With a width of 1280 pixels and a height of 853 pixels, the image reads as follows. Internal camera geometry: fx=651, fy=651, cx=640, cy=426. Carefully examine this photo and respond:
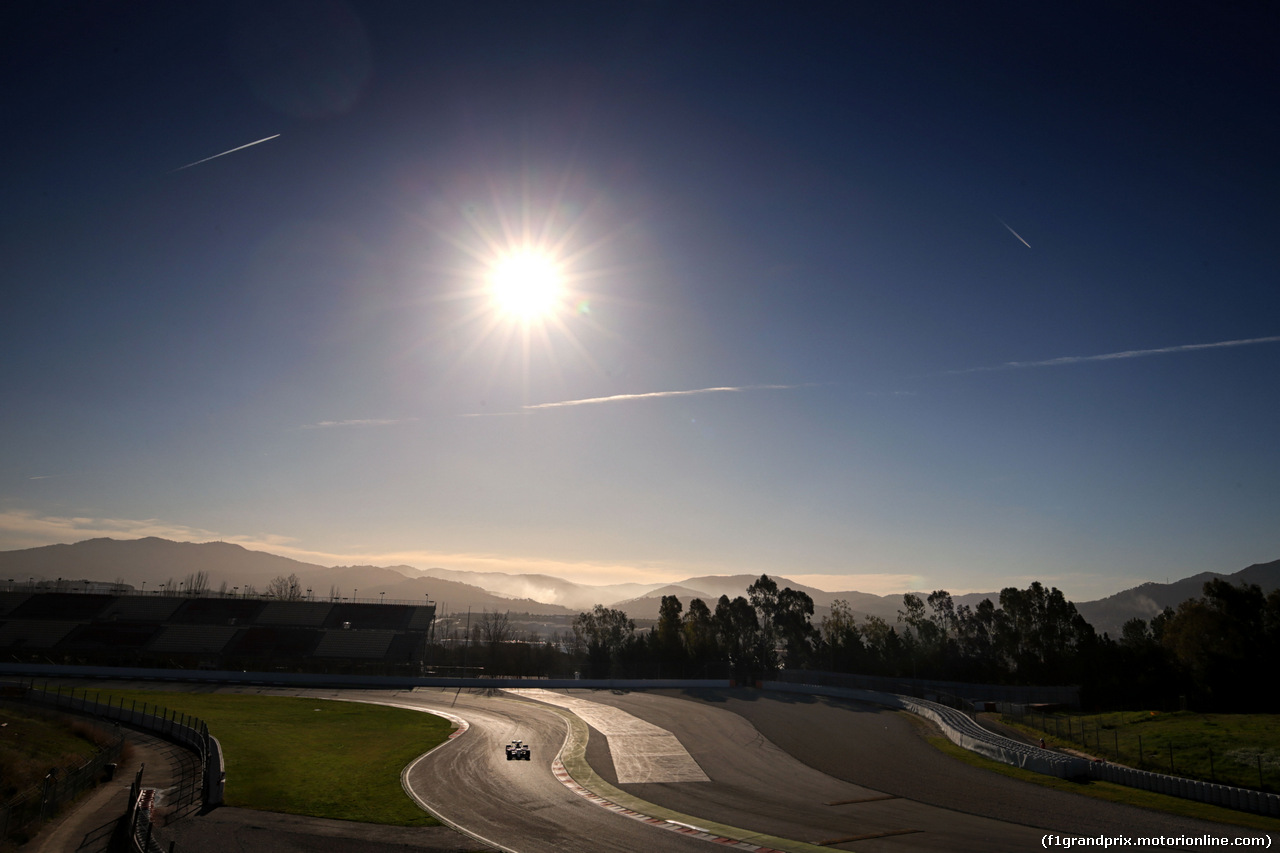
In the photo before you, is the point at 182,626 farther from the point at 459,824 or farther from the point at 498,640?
the point at 459,824

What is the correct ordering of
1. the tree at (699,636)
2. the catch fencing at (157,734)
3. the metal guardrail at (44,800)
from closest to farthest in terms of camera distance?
the metal guardrail at (44,800) < the catch fencing at (157,734) < the tree at (699,636)

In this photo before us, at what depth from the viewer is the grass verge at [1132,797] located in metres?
25.7

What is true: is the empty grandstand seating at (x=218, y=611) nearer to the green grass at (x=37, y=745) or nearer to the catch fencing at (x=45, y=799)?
the green grass at (x=37, y=745)

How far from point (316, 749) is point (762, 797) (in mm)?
26991

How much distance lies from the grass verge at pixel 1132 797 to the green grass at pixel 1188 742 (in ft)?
27.0

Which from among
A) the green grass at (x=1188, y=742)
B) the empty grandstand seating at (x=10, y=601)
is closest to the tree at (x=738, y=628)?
the green grass at (x=1188, y=742)

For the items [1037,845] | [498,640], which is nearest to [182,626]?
[498,640]

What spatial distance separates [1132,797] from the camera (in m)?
29.4

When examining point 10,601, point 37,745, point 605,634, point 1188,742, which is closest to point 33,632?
point 10,601

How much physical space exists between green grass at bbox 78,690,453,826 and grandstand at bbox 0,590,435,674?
23.6 meters

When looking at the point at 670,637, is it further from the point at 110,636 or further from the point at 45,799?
the point at 45,799

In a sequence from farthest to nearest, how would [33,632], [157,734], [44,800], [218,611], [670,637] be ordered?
[670,637] < [218,611] < [33,632] < [157,734] < [44,800]

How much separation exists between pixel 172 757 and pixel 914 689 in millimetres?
65534

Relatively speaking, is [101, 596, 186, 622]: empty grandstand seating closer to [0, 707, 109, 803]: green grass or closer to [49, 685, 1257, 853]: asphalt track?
[0, 707, 109, 803]: green grass
